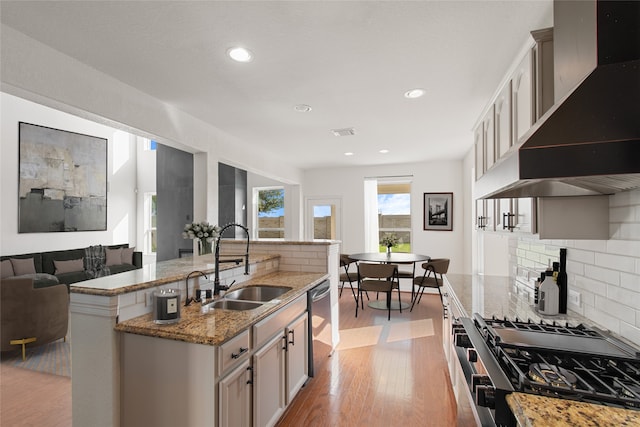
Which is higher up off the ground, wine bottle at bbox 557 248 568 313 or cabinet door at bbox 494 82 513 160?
cabinet door at bbox 494 82 513 160

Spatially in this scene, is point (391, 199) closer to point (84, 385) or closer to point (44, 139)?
point (84, 385)

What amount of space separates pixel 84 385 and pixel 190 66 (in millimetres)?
2113

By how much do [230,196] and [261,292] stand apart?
497cm

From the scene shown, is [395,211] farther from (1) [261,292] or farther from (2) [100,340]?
(2) [100,340]

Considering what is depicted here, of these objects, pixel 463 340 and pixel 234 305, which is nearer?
pixel 463 340

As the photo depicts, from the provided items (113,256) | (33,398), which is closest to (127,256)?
(113,256)

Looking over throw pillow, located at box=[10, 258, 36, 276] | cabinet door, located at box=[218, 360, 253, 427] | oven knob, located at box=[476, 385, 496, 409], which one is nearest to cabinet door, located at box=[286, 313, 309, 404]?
cabinet door, located at box=[218, 360, 253, 427]

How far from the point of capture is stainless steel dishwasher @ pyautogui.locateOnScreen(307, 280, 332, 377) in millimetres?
2689

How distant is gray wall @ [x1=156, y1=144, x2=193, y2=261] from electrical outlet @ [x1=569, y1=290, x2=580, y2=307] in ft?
17.5

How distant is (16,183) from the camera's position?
18.2 feet

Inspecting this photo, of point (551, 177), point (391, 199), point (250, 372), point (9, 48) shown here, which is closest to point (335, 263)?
point (250, 372)

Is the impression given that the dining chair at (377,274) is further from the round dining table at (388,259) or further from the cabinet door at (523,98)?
the cabinet door at (523,98)

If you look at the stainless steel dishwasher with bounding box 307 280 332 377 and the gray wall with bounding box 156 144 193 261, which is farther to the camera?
the gray wall with bounding box 156 144 193 261

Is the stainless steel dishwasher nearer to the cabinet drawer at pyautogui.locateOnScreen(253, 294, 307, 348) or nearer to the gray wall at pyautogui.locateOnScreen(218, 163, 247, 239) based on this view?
the cabinet drawer at pyautogui.locateOnScreen(253, 294, 307, 348)
